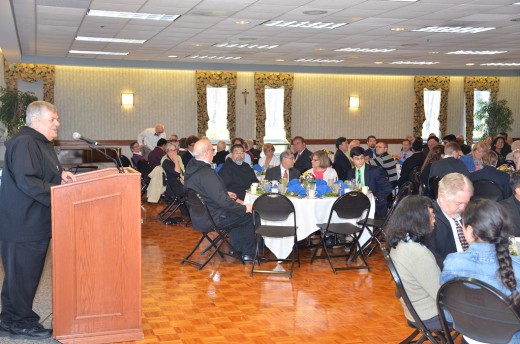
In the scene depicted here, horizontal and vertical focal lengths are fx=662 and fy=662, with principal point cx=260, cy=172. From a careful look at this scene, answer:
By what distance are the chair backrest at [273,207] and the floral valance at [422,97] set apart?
14.9m

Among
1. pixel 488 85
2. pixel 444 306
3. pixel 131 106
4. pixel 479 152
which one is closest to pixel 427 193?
pixel 479 152

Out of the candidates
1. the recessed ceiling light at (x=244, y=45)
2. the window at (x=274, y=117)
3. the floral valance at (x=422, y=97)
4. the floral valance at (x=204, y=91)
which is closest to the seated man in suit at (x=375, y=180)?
the recessed ceiling light at (x=244, y=45)

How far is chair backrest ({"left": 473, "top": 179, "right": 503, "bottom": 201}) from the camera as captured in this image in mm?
7711

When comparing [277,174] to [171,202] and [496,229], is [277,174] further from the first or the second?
[496,229]

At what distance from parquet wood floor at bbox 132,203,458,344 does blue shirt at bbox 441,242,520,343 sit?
1.95 metres

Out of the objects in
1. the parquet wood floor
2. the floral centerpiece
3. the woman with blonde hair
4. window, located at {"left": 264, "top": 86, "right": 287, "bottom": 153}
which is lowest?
the parquet wood floor

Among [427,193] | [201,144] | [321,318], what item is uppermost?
[201,144]

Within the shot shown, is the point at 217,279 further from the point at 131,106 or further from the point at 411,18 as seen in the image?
the point at 131,106

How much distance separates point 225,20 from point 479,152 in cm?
428

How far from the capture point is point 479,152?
952 centimetres

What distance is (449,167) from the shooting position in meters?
8.19

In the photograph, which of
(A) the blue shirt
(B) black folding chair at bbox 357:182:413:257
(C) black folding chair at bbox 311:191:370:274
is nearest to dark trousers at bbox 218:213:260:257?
(C) black folding chair at bbox 311:191:370:274

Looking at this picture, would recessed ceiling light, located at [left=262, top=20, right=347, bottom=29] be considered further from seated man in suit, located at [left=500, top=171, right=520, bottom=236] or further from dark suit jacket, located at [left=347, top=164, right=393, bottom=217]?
seated man in suit, located at [left=500, top=171, right=520, bottom=236]

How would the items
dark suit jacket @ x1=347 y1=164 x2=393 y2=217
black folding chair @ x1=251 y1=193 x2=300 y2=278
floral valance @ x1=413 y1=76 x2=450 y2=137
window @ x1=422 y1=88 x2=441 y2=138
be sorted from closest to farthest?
1. black folding chair @ x1=251 y1=193 x2=300 y2=278
2. dark suit jacket @ x1=347 y1=164 x2=393 y2=217
3. floral valance @ x1=413 y1=76 x2=450 y2=137
4. window @ x1=422 y1=88 x2=441 y2=138
